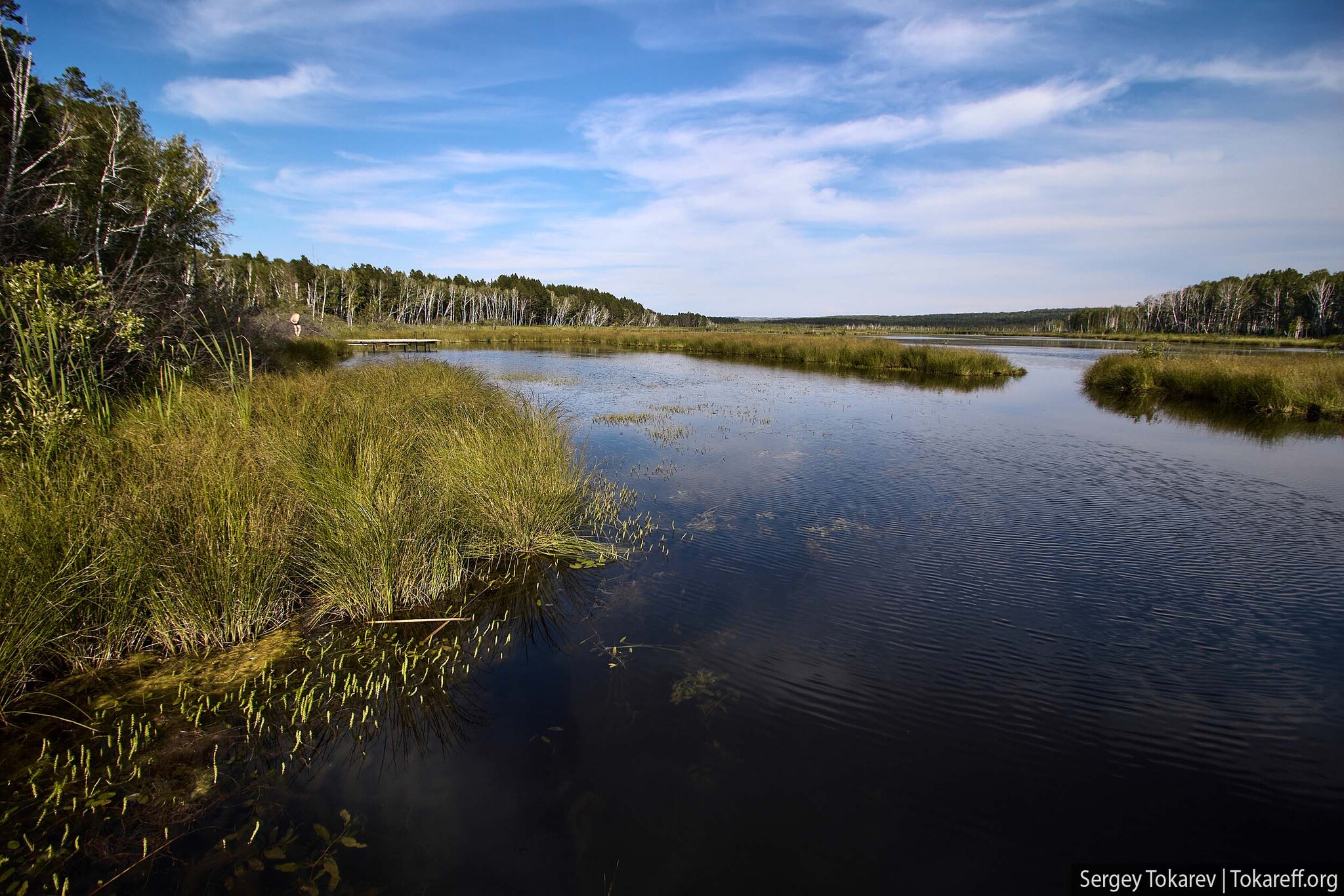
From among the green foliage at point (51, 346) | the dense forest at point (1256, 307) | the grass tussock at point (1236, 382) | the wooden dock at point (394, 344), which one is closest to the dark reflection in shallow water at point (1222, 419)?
the grass tussock at point (1236, 382)

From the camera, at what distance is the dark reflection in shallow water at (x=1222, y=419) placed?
16.1 m

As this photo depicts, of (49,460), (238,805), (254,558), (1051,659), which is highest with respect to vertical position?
(49,460)

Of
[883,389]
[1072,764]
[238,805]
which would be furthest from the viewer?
[883,389]

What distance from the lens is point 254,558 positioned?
4895mm

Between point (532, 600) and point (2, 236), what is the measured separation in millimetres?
7045

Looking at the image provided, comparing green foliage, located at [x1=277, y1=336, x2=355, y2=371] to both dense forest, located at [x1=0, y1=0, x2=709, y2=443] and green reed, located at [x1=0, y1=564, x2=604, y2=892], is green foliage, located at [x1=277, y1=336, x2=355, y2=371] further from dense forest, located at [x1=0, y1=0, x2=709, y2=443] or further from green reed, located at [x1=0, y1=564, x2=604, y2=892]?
green reed, located at [x1=0, y1=564, x2=604, y2=892]

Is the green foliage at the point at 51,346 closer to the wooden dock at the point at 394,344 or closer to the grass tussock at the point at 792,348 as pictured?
the grass tussock at the point at 792,348

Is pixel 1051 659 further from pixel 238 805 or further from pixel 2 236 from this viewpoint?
pixel 2 236

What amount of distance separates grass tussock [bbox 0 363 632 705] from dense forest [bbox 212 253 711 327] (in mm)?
48790

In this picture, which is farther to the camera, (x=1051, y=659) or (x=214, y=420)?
(x=214, y=420)

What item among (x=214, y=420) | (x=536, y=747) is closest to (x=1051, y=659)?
(x=536, y=747)

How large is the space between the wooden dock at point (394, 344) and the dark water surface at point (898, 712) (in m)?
37.4

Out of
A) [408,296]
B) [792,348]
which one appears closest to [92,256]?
[792,348]

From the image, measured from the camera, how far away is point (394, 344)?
4334 cm
